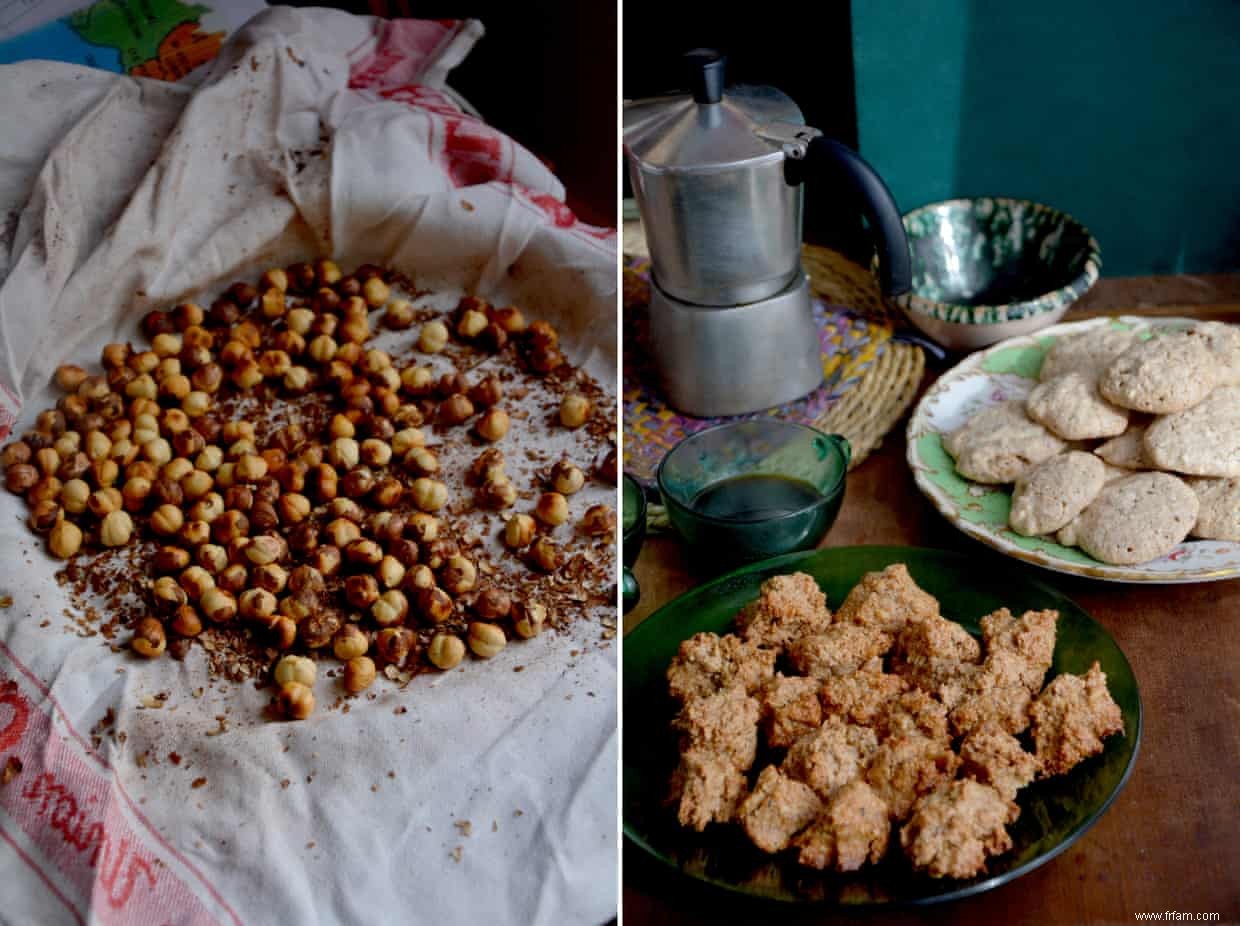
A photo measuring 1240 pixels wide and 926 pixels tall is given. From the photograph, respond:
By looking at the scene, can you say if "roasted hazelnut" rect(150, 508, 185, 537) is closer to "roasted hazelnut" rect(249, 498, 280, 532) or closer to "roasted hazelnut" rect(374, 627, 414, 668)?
"roasted hazelnut" rect(249, 498, 280, 532)

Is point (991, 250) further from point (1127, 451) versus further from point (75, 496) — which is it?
point (75, 496)

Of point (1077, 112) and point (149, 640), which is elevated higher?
point (1077, 112)

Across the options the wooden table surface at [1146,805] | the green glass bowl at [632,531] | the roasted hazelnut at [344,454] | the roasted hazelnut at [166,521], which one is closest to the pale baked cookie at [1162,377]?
the wooden table surface at [1146,805]

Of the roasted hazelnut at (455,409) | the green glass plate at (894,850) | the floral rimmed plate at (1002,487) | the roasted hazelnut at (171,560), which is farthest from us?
the roasted hazelnut at (455,409)

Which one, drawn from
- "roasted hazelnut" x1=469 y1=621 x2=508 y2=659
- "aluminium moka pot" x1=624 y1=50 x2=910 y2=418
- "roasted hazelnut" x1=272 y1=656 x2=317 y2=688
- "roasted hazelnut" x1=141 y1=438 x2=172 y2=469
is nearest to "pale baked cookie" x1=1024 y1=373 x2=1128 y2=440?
"aluminium moka pot" x1=624 y1=50 x2=910 y2=418

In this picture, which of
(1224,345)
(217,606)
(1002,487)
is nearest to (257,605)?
(217,606)

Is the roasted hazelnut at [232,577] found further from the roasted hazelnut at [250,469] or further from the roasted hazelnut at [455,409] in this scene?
the roasted hazelnut at [455,409]
